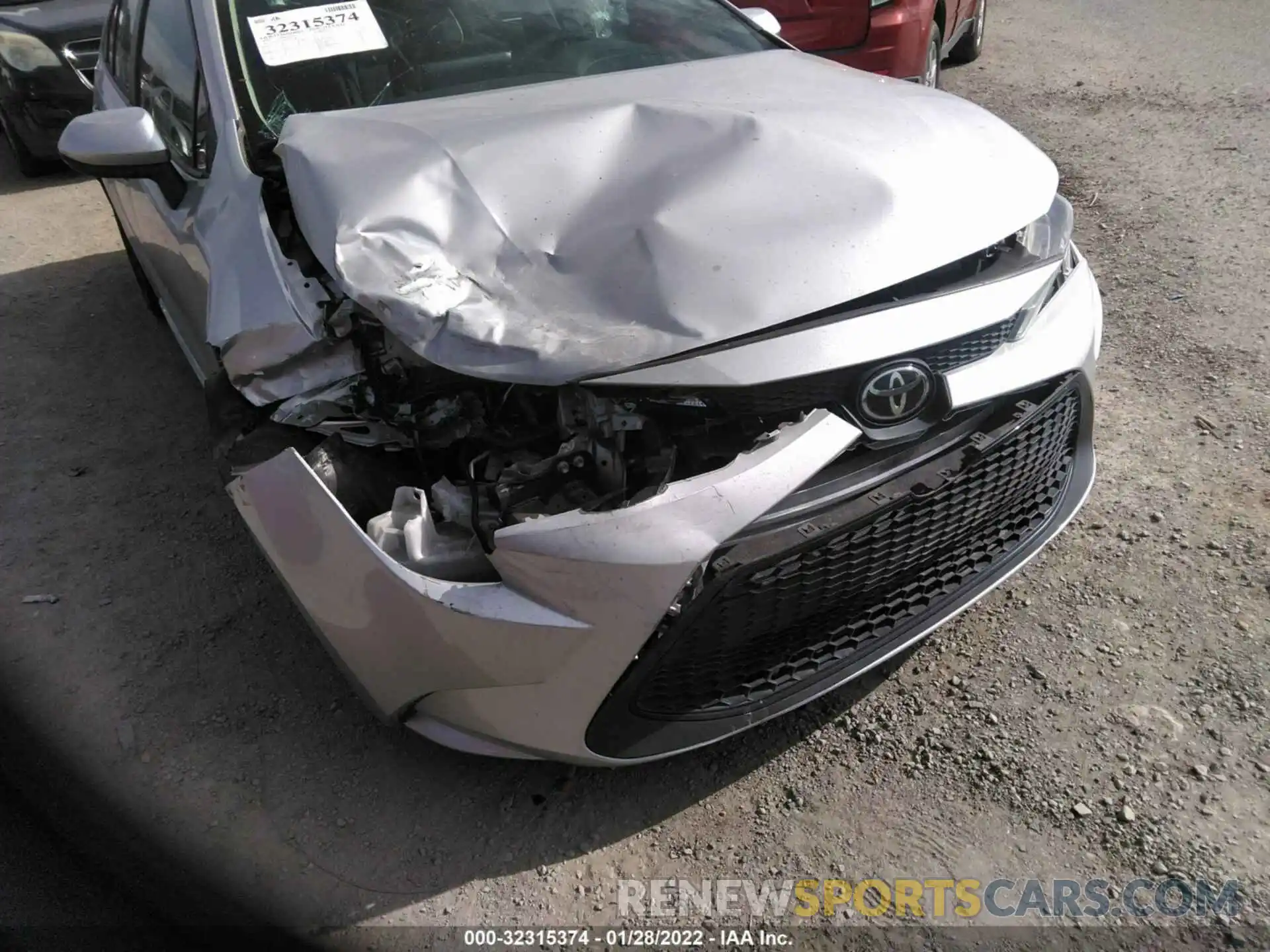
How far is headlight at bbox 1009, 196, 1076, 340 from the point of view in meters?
2.24

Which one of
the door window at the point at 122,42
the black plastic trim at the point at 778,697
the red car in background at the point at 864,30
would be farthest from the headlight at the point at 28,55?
the black plastic trim at the point at 778,697

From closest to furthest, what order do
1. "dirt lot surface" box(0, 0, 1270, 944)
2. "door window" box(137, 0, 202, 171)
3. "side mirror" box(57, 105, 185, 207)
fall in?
"dirt lot surface" box(0, 0, 1270, 944)
"side mirror" box(57, 105, 185, 207)
"door window" box(137, 0, 202, 171)

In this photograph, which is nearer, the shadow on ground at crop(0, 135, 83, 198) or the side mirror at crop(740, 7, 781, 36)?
the side mirror at crop(740, 7, 781, 36)

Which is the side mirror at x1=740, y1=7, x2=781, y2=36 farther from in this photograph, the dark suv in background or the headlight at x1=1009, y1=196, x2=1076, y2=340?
the dark suv in background

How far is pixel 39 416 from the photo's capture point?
12.9 feet

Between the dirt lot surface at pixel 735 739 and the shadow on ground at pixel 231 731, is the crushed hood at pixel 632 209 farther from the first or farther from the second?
the shadow on ground at pixel 231 731

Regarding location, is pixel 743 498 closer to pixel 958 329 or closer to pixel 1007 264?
pixel 958 329

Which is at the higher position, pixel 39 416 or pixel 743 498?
pixel 743 498

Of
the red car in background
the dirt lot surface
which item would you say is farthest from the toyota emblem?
the red car in background

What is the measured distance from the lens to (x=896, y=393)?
200 cm

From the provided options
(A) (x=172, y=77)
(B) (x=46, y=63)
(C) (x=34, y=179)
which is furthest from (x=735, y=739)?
(C) (x=34, y=179)

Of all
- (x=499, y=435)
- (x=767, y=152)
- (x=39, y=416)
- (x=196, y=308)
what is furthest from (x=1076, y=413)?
(x=39, y=416)

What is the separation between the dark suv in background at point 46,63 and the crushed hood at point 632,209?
14.8ft

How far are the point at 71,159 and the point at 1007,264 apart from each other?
2490mm
